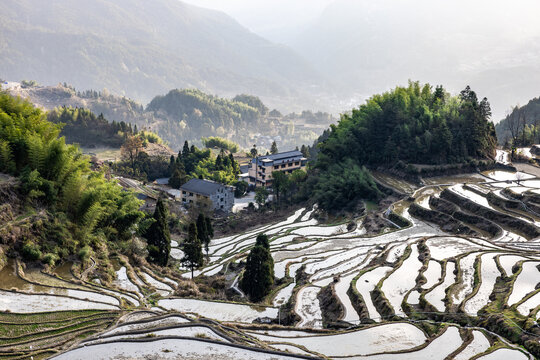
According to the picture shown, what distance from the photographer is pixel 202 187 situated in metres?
44.8

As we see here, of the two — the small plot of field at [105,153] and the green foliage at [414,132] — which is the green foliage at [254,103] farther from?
the green foliage at [414,132]

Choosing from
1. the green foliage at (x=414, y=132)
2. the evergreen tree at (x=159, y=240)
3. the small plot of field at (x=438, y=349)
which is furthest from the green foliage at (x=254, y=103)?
the small plot of field at (x=438, y=349)

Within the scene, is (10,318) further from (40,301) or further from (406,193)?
(406,193)

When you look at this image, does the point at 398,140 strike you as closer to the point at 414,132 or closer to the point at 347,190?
the point at 414,132

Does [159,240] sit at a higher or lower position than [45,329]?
higher

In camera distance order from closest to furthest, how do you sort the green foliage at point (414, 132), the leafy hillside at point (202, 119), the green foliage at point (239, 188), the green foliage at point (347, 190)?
the green foliage at point (347, 190) → the green foliage at point (414, 132) → the green foliage at point (239, 188) → the leafy hillside at point (202, 119)

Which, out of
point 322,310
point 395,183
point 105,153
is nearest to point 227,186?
point 395,183

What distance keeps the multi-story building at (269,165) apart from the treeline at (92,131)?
2572 centimetres

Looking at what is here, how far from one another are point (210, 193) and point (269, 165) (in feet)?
38.1

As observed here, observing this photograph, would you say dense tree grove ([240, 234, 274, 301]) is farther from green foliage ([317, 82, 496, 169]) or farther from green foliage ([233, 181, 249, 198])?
green foliage ([233, 181, 249, 198])

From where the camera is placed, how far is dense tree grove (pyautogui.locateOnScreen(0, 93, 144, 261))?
1680 centimetres

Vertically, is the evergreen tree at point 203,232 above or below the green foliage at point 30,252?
below

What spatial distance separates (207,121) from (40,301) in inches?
5664

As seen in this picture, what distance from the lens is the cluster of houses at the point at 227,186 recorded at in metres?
43.8
